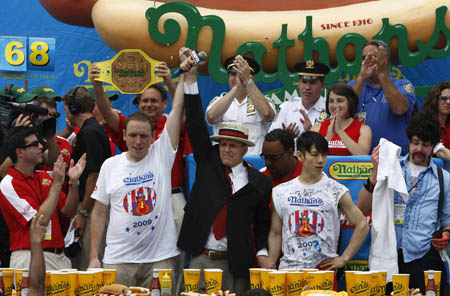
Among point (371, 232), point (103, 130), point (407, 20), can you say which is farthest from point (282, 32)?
point (371, 232)

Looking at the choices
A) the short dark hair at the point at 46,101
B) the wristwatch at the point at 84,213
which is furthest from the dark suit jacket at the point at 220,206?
the short dark hair at the point at 46,101

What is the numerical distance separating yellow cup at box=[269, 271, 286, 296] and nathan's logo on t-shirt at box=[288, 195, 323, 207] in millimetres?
924

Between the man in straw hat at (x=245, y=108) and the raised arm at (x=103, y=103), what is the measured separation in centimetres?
76

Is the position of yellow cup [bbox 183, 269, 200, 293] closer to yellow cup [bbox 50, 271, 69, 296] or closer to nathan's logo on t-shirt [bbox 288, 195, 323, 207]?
yellow cup [bbox 50, 271, 69, 296]

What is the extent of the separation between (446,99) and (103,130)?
2.80 metres

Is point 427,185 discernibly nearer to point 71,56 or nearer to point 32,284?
point 32,284

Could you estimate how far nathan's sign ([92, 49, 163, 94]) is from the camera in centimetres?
636

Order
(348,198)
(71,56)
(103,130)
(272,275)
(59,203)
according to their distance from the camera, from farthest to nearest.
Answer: (71,56) < (103,130) < (59,203) < (348,198) < (272,275)

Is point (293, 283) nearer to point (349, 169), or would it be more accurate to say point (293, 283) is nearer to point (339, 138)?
point (349, 169)

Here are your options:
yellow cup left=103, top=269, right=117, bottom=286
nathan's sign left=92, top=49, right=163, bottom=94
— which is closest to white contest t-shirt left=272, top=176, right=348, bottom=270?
yellow cup left=103, top=269, right=117, bottom=286

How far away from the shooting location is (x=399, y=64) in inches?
350

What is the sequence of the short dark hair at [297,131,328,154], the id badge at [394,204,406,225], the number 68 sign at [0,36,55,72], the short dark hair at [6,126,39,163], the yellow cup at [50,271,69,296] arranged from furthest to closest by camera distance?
the number 68 sign at [0,36,55,72] → the short dark hair at [6,126,39,163] → the id badge at [394,204,406,225] → the short dark hair at [297,131,328,154] → the yellow cup at [50,271,69,296]

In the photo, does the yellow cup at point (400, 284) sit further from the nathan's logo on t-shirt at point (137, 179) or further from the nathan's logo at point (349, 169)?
the nathan's logo on t-shirt at point (137, 179)

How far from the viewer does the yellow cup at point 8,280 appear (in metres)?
4.28
